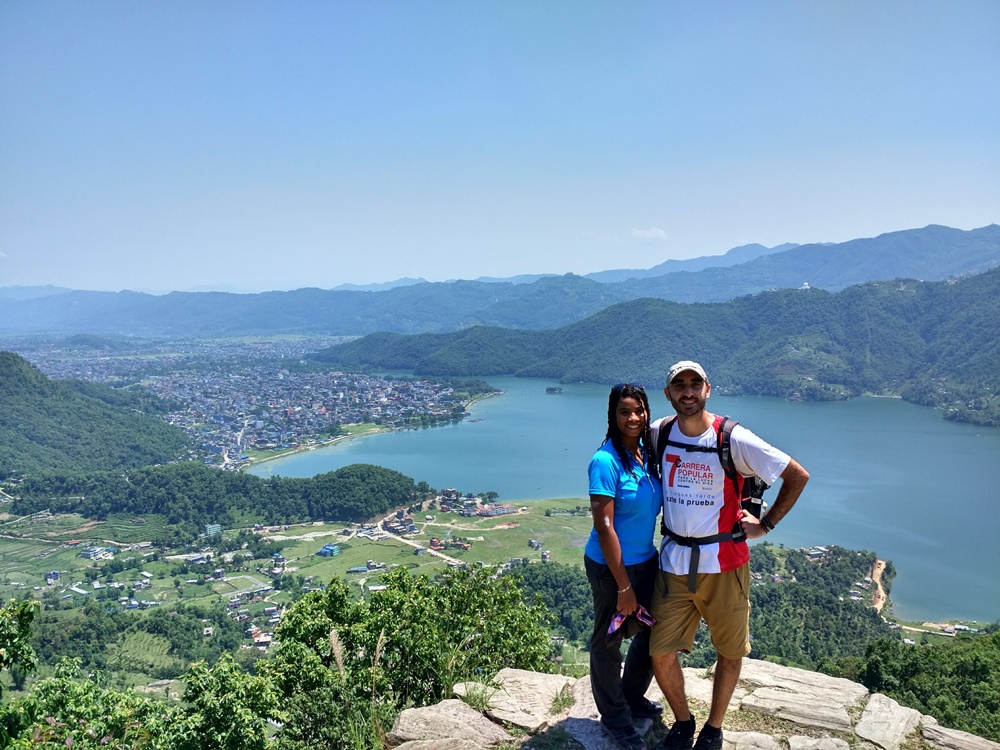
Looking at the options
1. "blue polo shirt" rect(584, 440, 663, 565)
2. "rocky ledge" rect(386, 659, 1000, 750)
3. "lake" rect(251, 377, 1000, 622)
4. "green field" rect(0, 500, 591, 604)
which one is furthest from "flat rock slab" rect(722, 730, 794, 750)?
"lake" rect(251, 377, 1000, 622)

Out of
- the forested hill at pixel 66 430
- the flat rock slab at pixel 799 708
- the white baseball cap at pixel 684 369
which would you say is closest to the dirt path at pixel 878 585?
the flat rock slab at pixel 799 708

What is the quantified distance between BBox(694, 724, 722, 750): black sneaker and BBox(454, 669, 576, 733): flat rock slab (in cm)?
72

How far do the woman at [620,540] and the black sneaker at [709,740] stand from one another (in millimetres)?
259

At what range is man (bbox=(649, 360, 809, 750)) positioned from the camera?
246 centimetres

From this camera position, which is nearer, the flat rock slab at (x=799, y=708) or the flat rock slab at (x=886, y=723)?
the flat rock slab at (x=886, y=723)

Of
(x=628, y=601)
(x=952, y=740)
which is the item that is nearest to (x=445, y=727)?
(x=628, y=601)

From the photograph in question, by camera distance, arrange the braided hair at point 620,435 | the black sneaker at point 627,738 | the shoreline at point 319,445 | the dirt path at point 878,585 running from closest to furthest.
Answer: the braided hair at point 620,435 < the black sneaker at point 627,738 < the dirt path at point 878,585 < the shoreline at point 319,445

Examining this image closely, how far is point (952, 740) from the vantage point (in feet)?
9.89

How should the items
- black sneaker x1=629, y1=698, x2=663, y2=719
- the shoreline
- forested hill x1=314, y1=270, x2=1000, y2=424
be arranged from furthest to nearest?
1. forested hill x1=314, y1=270, x2=1000, y2=424
2. the shoreline
3. black sneaker x1=629, y1=698, x2=663, y2=719

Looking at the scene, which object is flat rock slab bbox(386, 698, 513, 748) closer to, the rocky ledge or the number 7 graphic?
the rocky ledge

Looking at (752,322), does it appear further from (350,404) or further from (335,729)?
(335,729)

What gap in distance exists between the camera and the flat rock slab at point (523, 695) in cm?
315

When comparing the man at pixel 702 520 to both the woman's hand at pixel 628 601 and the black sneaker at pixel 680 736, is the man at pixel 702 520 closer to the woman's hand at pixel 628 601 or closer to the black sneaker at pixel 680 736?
the woman's hand at pixel 628 601

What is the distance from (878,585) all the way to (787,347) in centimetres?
6566
